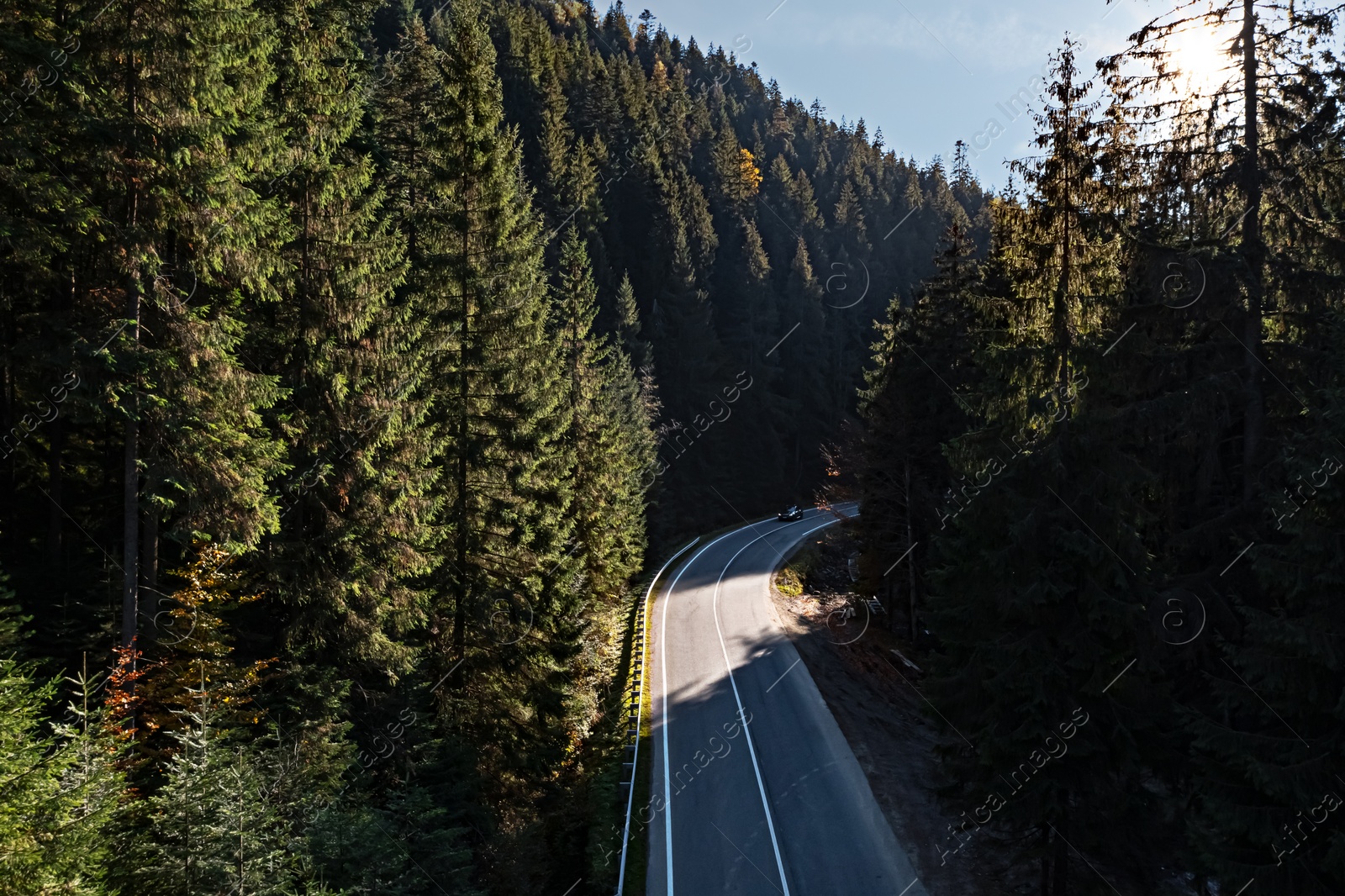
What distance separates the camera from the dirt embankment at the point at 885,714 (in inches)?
625

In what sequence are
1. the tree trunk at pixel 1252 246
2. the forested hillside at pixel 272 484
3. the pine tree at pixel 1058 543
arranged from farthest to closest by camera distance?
the pine tree at pixel 1058 543, the tree trunk at pixel 1252 246, the forested hillside at pixel 272 484

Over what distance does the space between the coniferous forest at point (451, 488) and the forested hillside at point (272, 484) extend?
0.08 meters

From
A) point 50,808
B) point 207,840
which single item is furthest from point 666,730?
point 50,808

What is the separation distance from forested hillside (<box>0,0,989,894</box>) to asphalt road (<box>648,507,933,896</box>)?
1.94m

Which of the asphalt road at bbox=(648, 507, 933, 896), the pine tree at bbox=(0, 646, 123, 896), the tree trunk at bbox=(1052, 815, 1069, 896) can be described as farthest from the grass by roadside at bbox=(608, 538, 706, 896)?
the pine tree at bbox=(0, 646, 123, 896)

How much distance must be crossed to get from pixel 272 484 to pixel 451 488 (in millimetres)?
4518

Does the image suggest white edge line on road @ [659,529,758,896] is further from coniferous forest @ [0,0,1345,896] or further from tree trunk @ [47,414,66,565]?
tree trunk @ [47,414,66,565]

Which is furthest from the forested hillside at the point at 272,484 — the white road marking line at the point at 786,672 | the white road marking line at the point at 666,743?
the white road marking line at the point at 786,672

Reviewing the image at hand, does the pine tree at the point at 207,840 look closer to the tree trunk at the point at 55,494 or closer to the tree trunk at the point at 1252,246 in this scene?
the tree trunk at the point at 55,494

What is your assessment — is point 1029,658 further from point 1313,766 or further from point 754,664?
point 754,664

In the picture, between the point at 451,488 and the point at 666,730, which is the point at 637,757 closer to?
the point at 666,730

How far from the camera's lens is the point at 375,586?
46.9 ft

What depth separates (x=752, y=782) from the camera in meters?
19.3

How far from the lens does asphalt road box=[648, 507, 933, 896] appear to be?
15758 millimetres
